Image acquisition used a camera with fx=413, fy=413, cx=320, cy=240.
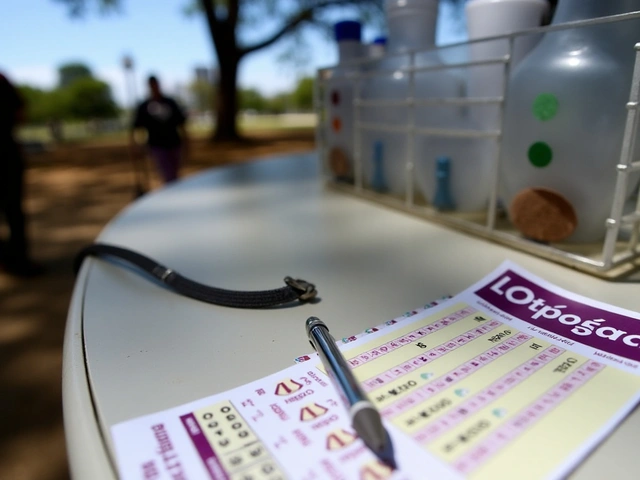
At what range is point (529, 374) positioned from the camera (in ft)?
0.82

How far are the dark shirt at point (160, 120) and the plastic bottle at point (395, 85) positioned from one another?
110 centimetres

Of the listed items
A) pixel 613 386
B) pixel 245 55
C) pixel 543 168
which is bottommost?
pixel 613 386

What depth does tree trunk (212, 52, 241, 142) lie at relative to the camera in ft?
14.3

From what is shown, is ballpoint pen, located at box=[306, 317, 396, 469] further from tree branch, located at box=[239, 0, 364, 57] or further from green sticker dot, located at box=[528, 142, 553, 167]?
tree branch, located at box=[239, 0, 364, 57]

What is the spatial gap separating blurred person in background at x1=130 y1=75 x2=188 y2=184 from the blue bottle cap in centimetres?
103

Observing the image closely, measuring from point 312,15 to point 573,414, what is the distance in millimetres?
4729

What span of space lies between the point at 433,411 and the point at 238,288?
8.8 inches

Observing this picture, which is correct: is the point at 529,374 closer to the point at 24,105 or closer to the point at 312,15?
the point at 24,105

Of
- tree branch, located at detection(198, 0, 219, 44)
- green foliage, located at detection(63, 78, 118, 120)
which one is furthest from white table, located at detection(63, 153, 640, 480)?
green foliage, located at detection(63, 78, 118, 120)

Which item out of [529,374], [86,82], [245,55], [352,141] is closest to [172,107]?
[352,141]

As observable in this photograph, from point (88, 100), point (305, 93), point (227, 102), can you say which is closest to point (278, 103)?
point (88, 100)

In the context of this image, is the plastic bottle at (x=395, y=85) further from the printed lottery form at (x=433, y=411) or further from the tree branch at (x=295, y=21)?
the tree branch at (x=295, y=21)

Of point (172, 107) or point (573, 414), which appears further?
point (172, 107)

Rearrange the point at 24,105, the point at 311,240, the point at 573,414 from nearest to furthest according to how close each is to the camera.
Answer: the point at 573,414 → the point at 311,240 → the point at 24,105
